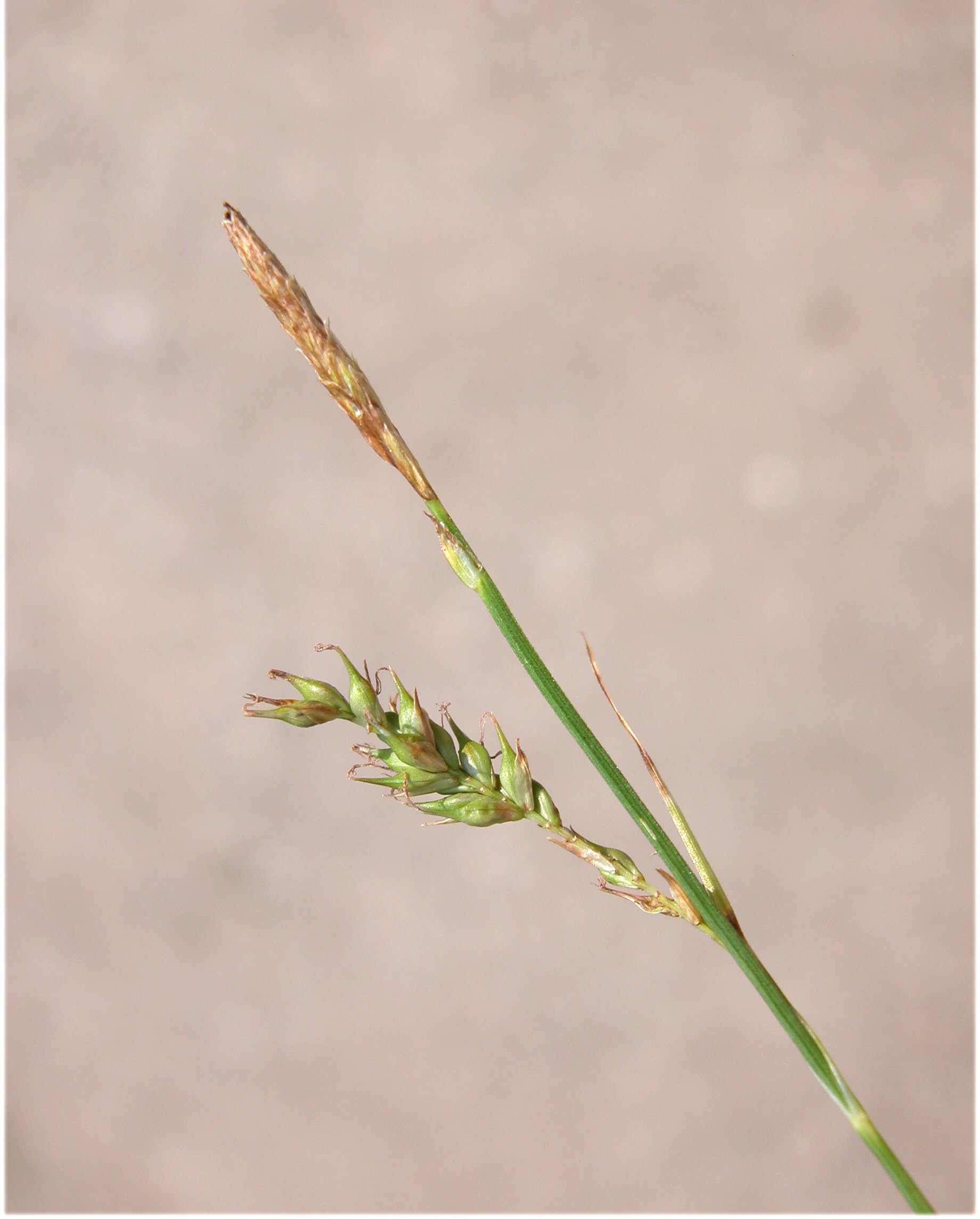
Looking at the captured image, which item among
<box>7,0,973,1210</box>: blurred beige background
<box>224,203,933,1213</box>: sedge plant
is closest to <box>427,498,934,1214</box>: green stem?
<box>224,203,933,1213</box>: sedge plant

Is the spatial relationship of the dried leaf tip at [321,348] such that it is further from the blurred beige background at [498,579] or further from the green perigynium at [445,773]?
the blurred beige background at [498,579]

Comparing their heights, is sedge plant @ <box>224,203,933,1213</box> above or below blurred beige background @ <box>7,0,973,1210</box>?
below

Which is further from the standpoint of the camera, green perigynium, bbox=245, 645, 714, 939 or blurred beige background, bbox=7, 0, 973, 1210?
blurred beige background, bbox=7, 0, 973, 1210

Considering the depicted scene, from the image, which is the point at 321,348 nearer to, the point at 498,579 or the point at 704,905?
the point at 704,905

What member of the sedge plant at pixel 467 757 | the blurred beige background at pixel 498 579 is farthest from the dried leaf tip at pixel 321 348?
the blurred beige background at pixel 498 579

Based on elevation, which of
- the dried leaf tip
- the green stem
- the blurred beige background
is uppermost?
the blurred beige background

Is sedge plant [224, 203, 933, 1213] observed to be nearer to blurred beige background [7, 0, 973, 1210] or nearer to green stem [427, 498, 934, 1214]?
green stem [427, 498, 934, 1214]

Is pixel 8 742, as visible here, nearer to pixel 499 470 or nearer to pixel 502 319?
pixel 499 470
